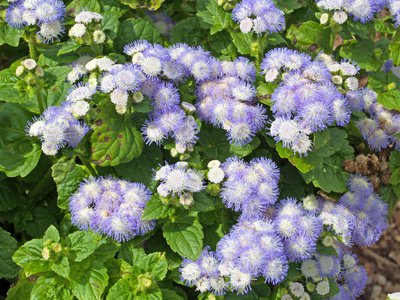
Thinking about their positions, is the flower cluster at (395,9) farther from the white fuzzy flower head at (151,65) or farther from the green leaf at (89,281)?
the green leaf at (89,281)

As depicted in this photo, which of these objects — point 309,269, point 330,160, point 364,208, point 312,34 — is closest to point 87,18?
point 312,34

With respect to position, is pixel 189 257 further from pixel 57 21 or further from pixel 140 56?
pixel 57 21

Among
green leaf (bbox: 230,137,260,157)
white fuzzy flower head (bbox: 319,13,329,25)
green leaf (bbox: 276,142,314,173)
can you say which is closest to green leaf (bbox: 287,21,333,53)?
white fuzzy flower head (bbox: 319,13,329,25)

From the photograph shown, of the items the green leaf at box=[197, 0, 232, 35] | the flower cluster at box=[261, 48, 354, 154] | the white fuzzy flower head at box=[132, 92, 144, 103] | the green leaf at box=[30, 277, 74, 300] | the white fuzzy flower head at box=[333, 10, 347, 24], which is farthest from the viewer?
the green leaf at box=[197, 0, 232, 35]

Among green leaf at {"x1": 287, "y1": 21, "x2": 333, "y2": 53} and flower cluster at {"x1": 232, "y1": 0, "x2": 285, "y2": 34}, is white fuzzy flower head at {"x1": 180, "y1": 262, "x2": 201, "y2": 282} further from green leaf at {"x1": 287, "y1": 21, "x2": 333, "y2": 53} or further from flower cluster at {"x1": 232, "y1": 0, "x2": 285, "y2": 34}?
green leaf at {"x1": 287, "y1": 21, "x2": 333, "y2": 53}

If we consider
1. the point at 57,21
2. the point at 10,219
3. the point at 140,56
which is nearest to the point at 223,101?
the point at 140,56

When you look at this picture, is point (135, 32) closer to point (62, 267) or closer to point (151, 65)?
point (151, 65)
